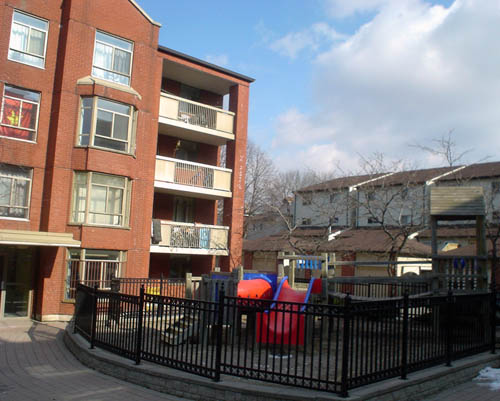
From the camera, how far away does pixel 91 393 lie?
7.46 metres

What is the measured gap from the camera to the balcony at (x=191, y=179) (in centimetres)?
2092

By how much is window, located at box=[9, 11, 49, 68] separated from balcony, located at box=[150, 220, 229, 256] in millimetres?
8256

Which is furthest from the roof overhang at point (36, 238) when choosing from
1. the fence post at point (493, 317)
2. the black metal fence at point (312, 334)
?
the fence post at point (493, 317)

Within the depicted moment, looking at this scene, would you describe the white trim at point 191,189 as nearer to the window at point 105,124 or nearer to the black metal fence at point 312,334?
the window at point 105,124

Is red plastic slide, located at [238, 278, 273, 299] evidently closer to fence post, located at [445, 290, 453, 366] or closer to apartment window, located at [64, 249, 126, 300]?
fence post, located at [445, 290, 453, 366]

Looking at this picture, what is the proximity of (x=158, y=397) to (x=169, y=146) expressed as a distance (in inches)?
680

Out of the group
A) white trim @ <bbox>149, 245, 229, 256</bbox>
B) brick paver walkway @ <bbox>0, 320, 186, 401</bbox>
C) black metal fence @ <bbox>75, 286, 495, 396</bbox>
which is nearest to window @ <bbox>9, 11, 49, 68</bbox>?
white trim @ <bbox>149, 245, 229, 256</bbox>

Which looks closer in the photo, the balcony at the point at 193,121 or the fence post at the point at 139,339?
the fence post at the point at 139,339

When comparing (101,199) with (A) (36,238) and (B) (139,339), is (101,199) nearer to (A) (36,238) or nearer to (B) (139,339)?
(A) (36,238)

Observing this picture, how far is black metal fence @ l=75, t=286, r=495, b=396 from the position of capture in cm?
654

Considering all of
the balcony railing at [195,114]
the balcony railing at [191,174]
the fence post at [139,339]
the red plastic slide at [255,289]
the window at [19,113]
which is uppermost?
the balcony railing at [195,114]

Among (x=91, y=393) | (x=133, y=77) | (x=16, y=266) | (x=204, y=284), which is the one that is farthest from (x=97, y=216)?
(x=91, y=393)

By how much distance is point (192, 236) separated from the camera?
2186cm

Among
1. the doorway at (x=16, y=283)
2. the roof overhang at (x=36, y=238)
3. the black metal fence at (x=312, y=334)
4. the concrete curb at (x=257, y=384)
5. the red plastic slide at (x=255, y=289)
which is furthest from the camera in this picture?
the doorway at (x=16, y=283)
